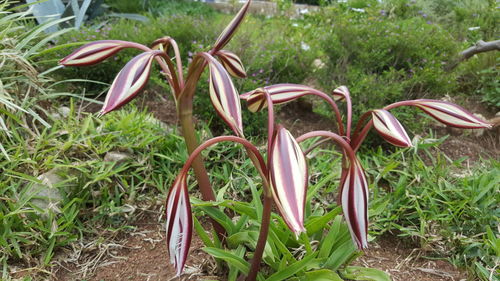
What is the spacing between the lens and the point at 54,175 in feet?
6.98

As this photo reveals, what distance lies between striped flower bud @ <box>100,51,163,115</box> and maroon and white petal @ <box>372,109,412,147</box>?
697 mm

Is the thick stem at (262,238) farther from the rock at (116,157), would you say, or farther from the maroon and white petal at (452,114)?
the rock at (116,157)

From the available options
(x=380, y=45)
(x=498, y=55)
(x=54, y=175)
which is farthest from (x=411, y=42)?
(x=54, y=175)

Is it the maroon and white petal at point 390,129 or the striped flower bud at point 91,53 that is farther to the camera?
the striped flower bud at point 91,53

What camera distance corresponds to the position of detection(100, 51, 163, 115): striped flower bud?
3.45 ft

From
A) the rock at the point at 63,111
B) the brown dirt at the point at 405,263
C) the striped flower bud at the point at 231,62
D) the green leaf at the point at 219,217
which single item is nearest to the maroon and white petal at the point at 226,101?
the striped flower bud at the point at 231,62

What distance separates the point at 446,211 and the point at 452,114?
1068 mm

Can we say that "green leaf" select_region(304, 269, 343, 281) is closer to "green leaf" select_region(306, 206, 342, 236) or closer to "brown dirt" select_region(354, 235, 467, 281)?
"green leaf" select_region(306, 206, 342, 236)

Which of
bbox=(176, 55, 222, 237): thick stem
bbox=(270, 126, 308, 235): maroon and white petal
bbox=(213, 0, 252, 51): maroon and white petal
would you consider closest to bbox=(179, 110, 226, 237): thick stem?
bbox=(176, 55, 222, 237): thick stem

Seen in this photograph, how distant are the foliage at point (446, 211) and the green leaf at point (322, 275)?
1.66ft

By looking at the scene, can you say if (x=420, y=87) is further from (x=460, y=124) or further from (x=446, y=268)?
(x=460, y=124)

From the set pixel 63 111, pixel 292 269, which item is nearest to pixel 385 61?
pixel 292 269

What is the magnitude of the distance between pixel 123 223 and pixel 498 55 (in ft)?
11.4

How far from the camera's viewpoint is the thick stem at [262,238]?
1.24 metres
